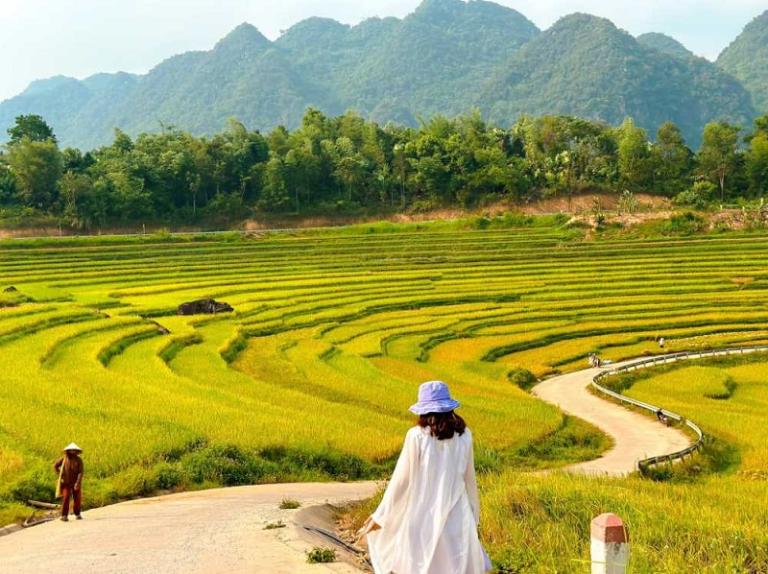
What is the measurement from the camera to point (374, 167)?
9188cm

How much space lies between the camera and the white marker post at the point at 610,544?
467cm

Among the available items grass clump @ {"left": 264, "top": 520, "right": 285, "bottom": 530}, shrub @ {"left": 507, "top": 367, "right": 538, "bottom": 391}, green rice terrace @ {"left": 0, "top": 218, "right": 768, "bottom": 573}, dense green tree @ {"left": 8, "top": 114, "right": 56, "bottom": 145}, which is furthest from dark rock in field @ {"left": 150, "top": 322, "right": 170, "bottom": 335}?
dense green tree @ {"left": 8, "top": 114, "right": 56, "bottom": 145}

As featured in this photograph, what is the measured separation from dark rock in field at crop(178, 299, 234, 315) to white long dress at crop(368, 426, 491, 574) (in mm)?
29919

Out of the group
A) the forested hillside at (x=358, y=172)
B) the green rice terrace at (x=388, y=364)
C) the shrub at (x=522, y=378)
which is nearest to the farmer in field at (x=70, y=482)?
the green rice terrace at (x=388, y=364)

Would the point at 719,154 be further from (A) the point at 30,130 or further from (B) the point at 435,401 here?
(B) the point at 435,401

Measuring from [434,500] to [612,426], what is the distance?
1609 centimetres

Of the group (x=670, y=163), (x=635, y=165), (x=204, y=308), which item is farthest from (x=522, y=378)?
(x=670, y=163)

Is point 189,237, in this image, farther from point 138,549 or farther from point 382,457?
point 138,549

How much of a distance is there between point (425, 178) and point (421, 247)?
1148 inches

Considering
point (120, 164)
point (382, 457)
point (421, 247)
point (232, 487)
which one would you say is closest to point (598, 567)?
point (232, 487)

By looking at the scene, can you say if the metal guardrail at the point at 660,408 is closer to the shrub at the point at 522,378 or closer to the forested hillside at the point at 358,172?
the shrub at the point at 522,378

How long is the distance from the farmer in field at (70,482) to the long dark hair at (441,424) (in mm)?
5503

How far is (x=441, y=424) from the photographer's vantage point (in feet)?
18.7

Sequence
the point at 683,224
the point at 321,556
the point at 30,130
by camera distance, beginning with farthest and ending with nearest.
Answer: the point at 30,130 < the point at 683,224 < the point at 321,556
